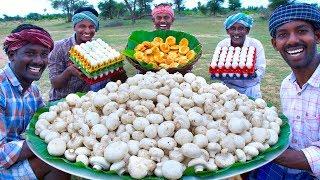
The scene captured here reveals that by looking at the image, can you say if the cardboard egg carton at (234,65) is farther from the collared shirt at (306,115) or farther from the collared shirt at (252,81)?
the collared shirt at (306,115)

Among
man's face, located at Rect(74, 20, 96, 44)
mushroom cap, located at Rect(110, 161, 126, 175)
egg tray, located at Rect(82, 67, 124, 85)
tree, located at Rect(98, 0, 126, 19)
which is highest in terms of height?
man's face, located at Rect(74, 20, 96, 44)

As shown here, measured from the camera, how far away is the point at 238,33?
502cm

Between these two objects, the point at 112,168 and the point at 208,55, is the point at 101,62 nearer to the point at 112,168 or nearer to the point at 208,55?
the point at 112,168

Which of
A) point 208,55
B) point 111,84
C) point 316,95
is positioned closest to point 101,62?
point 111,84

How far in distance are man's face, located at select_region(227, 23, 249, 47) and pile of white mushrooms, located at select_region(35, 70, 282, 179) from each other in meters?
2.17

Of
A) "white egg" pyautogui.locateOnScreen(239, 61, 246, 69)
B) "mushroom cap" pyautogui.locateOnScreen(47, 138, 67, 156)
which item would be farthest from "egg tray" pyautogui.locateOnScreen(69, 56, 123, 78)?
"mushroom cap" pyautogui.locateOnScreen(47, 138, 67, 156)

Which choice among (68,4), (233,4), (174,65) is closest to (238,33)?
(174,65)

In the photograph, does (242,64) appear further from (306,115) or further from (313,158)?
(313,158)

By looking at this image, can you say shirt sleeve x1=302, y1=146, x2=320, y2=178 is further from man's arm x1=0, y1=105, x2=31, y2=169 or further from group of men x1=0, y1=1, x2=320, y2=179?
man's arm x1=0, y1=105, x2=31, y2=169

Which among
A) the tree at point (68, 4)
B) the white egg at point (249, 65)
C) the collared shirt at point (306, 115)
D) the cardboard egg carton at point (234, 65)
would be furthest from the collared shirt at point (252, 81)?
the tree at point (68, 4)

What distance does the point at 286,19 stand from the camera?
287 cm

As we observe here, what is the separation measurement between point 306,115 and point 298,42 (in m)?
0.57

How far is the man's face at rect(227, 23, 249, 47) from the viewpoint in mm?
5000

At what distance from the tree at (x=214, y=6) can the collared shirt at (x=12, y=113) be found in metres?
48.5
